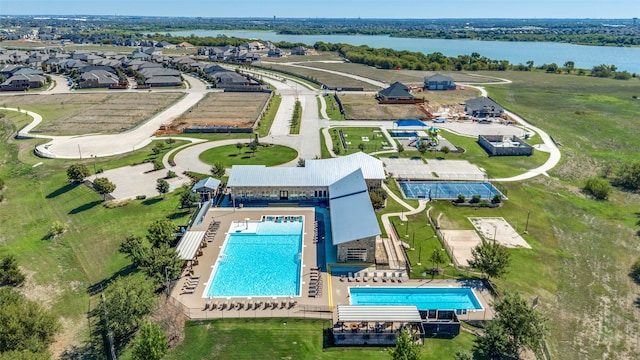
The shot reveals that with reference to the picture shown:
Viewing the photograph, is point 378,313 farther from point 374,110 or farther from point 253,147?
point 374,110

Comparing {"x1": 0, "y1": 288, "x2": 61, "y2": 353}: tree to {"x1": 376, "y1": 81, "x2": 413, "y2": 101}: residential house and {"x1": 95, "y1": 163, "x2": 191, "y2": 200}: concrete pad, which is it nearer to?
{"x1": 95, "y1": 163, "x2": 191, "y2": 200}: concrete pad

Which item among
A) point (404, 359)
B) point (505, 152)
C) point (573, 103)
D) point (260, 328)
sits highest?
point (573, 103)

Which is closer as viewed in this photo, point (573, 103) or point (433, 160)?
point (433, 160)

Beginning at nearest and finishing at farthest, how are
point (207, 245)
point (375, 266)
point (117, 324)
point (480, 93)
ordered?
1. point (117, 324)
2. point (375, 266)
3. point (207, 245)
4. point (480, 93)

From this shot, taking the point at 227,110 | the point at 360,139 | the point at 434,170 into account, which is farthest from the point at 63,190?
the point at 434,170

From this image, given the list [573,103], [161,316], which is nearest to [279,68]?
[573,103]

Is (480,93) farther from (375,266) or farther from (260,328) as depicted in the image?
(260,328)
